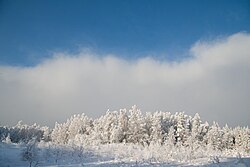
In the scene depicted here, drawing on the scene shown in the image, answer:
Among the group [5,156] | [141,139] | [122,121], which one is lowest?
[5,156]

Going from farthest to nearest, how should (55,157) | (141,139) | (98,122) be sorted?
(98,122), (141,139), (55,157)

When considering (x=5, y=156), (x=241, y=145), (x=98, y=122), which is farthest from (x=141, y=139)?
(x=5, y=156)

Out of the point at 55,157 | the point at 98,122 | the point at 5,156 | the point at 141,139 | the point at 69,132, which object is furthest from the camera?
the point at 69,132

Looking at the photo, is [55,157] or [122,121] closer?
[55,157]

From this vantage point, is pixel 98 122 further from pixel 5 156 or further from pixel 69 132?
pixel 5 156

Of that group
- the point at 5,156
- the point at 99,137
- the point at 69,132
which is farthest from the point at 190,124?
the point at 5,156

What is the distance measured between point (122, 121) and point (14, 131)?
6065 cm

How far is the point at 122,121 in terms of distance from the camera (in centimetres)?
8381

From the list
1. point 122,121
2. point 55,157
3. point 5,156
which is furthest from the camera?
point 122,121

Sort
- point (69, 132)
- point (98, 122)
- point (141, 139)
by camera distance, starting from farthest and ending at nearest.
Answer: point (69, 132), point (98, 122), point (141, 139)

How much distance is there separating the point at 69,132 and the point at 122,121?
1186 inches

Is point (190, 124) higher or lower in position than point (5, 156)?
higher

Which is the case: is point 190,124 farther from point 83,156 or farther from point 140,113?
point 83,156

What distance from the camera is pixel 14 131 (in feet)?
409
